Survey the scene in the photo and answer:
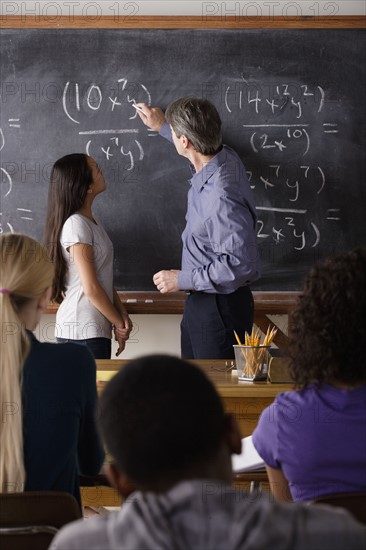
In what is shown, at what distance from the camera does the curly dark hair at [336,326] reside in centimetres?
154

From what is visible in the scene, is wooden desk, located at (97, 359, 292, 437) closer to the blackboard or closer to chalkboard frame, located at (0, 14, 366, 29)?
the blackboard

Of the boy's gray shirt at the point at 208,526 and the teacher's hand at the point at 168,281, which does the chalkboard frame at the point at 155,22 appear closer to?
the teacher's hand at the point at 168,281

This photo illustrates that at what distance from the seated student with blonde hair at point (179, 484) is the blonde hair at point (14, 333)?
2.28ft

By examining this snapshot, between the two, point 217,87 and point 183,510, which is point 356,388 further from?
point 217,87

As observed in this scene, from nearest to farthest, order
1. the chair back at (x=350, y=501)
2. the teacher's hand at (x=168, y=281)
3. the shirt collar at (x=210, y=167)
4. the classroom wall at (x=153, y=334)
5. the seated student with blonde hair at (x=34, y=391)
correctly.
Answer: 1. the chair back at (x=350, y=501)
2. the seated student with blonde hair at (x=34, y=391)
3. the shirt collar at (x=210, y=167)
4. the teacher's hand at (x=168, y=281)
5. the classroom wall at (x=153, y=334)

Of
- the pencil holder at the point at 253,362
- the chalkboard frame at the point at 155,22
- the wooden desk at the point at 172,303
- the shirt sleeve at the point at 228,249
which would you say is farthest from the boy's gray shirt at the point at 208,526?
the chalkboard frame at the point at 155,22

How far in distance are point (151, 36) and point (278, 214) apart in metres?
1.11

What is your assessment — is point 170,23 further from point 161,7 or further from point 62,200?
point 62,200

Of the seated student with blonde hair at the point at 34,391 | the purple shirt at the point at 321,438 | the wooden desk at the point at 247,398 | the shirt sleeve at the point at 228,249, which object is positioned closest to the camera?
the purple shirt at the point at 321,438

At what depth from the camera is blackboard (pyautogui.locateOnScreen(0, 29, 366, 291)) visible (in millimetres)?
4023

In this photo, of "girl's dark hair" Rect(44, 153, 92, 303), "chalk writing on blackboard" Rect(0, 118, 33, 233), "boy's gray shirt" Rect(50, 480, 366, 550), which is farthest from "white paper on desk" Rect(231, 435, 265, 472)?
"chalk writing on blackboard" Rect(0, 118, 33, 233)

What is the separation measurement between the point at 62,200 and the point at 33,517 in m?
2.22

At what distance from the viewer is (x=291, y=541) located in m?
0.81

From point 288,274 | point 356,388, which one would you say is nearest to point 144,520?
point 356,388
